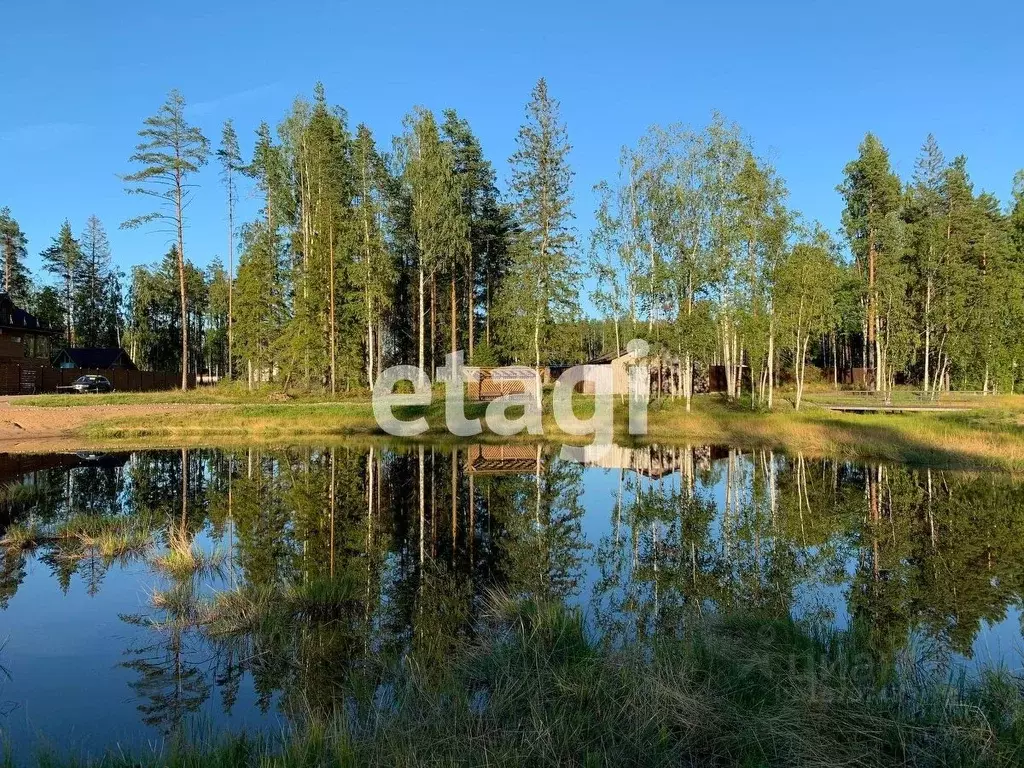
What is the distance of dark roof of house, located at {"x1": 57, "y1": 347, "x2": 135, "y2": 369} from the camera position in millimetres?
55438

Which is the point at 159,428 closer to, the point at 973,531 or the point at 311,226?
the point at 311,226

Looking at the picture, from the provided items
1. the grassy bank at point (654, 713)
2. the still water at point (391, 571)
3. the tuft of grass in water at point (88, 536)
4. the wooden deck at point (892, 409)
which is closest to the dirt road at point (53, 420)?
the still water at point (391, 571)

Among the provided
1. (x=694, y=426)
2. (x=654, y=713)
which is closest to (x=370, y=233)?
(x=694, y=426)

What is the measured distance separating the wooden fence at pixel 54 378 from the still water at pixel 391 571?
92.8 feet

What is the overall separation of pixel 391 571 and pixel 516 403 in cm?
2309

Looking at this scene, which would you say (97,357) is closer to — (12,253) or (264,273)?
(12,253)

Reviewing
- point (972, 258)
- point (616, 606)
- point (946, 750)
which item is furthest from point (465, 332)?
point (946, 750)

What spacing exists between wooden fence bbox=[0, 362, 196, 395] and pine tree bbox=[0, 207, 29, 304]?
57.1 ft

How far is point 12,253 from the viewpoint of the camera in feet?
192

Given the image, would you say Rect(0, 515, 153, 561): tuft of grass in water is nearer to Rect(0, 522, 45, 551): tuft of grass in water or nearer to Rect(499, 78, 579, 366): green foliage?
Rect(0, 522, 45, 551): tuft of grass in water

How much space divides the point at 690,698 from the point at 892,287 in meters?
41.7

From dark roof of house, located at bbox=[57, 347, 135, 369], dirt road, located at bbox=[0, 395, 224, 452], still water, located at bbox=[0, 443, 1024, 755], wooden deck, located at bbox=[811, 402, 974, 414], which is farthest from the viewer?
dark roof of house, located at bbox=[57, 347, 135, 369]

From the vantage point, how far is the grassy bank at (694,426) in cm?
2003

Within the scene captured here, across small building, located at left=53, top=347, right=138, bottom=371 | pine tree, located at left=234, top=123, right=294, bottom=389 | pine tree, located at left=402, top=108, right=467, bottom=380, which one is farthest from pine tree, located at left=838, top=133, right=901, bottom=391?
small building, located at left=53, top=347, right=138, bottom=371
